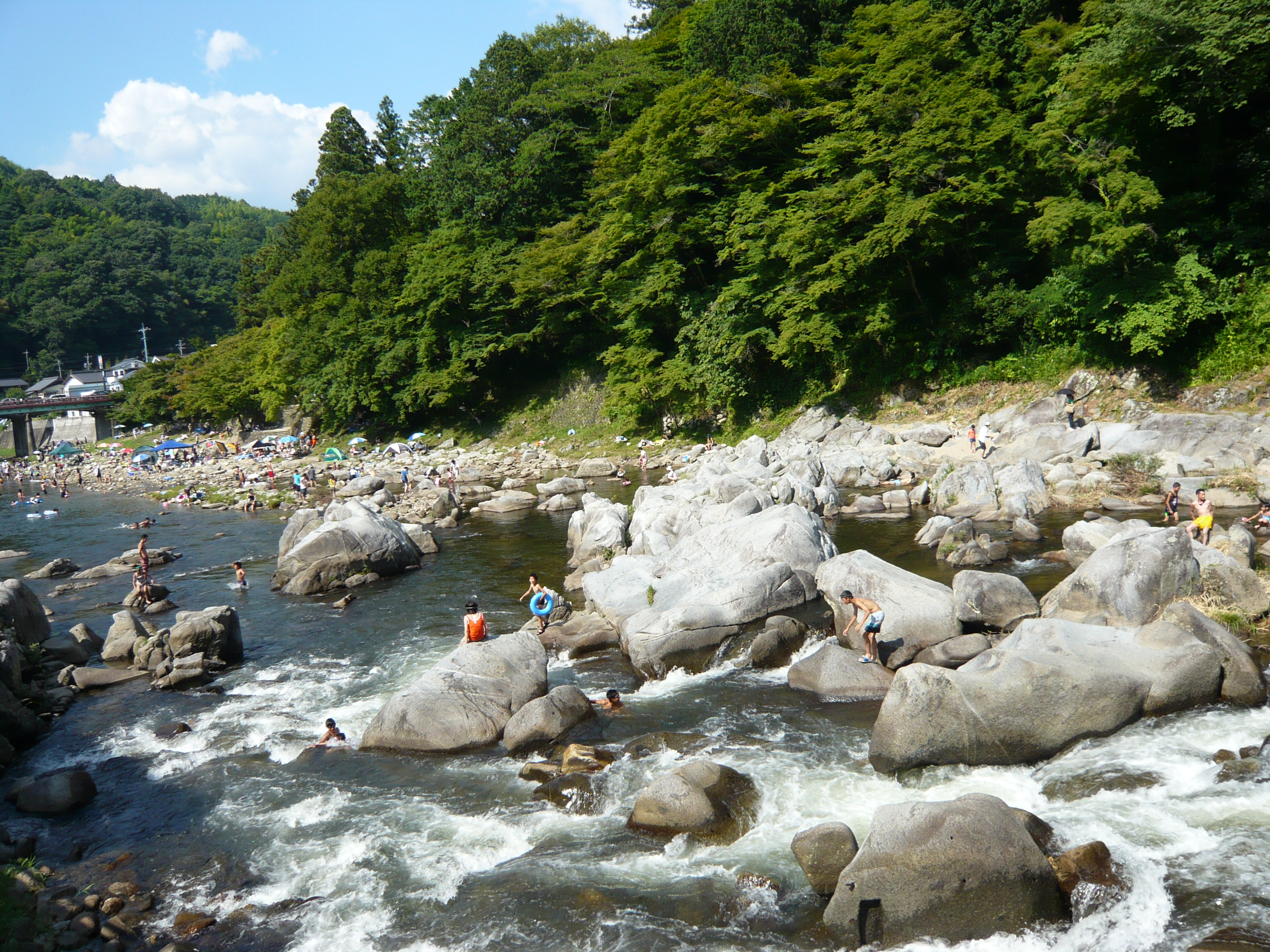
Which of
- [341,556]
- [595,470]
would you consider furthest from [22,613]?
[595,470]

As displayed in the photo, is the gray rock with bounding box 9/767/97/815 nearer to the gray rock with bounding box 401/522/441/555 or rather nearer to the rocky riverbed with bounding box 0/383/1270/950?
the rocky riverbed with bounding box 0/383/1270/950

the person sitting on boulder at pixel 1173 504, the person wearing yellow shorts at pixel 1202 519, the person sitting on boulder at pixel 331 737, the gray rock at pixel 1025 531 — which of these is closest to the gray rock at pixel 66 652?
the person sitting on boulder at pixel 331 737

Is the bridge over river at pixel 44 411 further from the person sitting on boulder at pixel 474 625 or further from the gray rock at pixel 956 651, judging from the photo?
the gray rock at pixel 956 651

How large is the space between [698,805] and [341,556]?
60.0 ft

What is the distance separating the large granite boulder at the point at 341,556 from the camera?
25.2 meters

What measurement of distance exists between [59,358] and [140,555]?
12637 cm

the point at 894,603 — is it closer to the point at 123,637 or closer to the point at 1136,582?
the point at 1136,582

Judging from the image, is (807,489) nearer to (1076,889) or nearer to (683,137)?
(1076,889)

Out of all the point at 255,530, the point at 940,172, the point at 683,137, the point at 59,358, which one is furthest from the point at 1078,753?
the point at 59,358

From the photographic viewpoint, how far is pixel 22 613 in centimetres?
1942

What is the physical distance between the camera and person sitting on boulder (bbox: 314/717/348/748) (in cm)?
1412

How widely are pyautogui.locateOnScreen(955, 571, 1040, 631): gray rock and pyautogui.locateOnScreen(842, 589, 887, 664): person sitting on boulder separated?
5.17 feet

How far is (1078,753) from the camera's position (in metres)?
11.2

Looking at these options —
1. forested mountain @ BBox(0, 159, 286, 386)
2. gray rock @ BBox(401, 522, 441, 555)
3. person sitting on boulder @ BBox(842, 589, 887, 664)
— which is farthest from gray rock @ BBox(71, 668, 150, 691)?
forested mountain @ BBox(0, 159, 286, 386)
